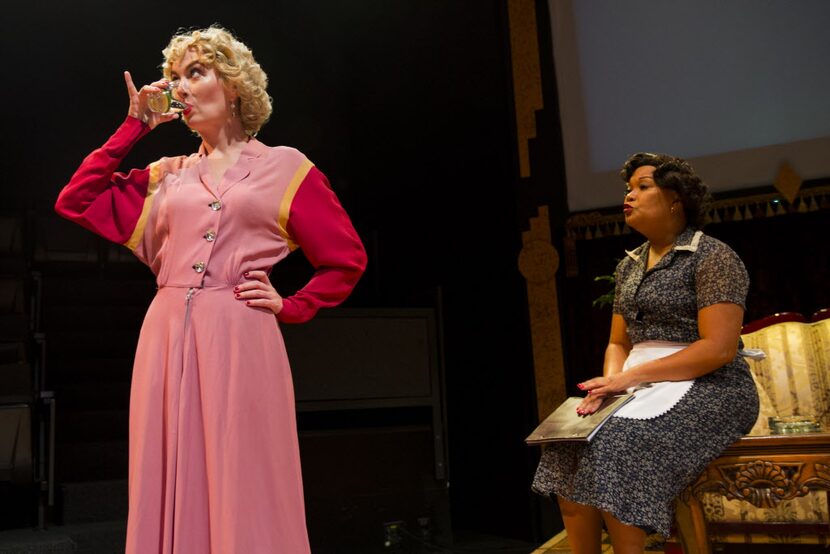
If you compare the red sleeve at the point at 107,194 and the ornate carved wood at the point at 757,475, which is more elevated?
the red sleeve at the point at 107,194

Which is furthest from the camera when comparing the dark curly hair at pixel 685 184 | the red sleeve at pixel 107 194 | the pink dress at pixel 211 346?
the dark curly hair at pixel 685 184

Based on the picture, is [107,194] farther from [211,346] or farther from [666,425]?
[666,425]

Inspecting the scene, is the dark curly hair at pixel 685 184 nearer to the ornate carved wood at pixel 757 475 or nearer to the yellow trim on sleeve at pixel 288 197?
the ornate carved wood at pixel 757 475

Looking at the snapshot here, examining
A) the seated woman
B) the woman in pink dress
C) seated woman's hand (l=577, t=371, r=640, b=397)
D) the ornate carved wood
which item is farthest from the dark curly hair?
the woman in pink dress

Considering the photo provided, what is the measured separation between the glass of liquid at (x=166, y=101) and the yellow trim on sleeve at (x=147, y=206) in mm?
126

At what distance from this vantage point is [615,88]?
4.16 meters

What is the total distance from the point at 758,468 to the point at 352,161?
4833 mm

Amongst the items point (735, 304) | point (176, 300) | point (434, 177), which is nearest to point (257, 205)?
point (176, 300)

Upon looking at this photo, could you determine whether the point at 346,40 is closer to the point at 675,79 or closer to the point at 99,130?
the point at 99,130

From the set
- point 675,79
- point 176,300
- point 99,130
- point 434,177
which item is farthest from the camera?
point 99,130

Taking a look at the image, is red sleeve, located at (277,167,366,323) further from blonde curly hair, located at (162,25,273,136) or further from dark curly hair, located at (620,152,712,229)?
dark curly hair, located at (620,152,712,229)

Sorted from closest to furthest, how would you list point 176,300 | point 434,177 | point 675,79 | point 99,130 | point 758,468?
point 176,300 → point 758,468 → point 675,79 → point 434,177 → point 99,130

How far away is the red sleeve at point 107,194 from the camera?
1650 millimetres

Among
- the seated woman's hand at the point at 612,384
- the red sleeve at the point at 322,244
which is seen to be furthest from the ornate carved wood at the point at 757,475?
the red sleeve at the point at 322,244
